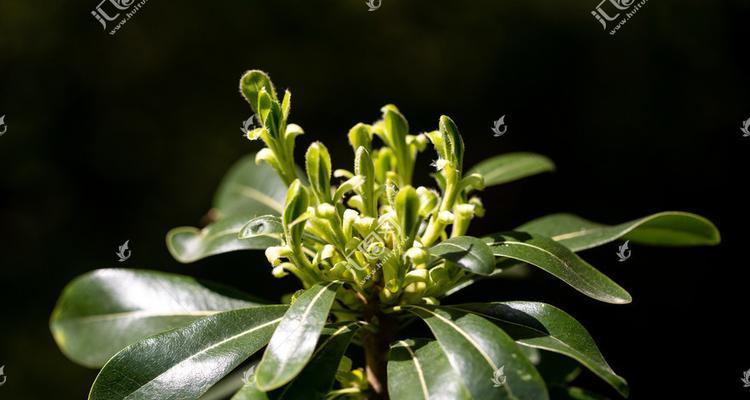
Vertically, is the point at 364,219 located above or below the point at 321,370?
above

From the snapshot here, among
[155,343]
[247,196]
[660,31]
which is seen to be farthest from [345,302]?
[660,31]

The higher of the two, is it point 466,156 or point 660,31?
point 660,31

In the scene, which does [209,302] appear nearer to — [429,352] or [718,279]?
[429,352]

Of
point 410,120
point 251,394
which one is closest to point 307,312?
point 251,394

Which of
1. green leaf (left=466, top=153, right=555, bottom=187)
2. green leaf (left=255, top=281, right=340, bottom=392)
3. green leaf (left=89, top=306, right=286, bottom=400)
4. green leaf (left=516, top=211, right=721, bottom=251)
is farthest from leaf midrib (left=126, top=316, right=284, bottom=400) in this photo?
green leaf (left=466, top=153, right=555, bottom=187)

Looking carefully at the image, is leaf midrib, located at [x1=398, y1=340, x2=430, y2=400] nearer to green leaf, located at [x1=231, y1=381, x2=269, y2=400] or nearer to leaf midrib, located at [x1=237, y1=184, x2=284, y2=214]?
green leaf, located at [x1=231, y1=381, x2=269, y2=400]

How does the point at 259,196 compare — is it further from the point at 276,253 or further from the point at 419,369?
the point at 419,369
